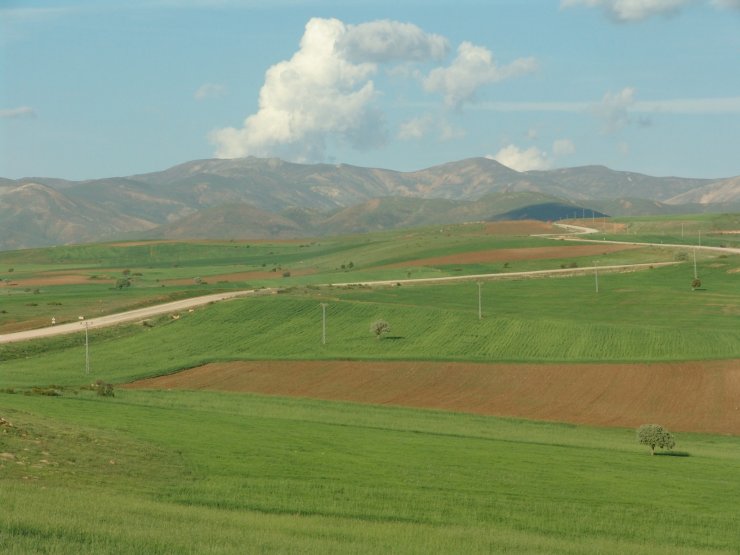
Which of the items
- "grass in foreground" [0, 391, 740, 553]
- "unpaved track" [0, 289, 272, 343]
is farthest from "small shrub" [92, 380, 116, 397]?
"unpaved track" [0, 289, 272, 343]

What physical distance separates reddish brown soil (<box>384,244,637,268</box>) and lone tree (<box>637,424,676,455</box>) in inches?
4712

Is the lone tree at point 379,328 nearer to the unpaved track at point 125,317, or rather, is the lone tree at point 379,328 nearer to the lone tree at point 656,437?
the unpaved track at point 125,317

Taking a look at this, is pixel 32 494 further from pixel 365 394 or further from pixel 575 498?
pixel 365 394

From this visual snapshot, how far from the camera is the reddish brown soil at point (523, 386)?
7162 centimetres

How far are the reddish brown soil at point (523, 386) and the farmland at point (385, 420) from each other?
315 mm

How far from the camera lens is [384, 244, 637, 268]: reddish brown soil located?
179m

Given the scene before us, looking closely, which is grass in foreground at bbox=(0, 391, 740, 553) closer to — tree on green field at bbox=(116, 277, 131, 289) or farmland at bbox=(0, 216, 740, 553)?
farmland at bbox=(0, 216, 740, 553)

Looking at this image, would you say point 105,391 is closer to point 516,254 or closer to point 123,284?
point 123,284

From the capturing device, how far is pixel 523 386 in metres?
80.2

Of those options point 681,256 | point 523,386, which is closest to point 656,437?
point 523,386

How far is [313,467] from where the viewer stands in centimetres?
4312

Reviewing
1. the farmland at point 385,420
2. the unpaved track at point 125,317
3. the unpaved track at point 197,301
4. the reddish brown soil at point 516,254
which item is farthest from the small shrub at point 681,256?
the unpaved track at point 125,317

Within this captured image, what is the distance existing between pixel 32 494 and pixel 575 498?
20.2m

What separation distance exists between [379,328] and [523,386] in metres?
23.8
